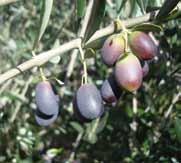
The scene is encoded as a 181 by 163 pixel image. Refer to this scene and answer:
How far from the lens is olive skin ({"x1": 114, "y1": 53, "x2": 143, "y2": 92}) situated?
1.01 metres

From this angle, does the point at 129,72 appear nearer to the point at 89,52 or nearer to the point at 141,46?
the point at 141,46

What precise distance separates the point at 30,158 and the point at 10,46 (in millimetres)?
1100

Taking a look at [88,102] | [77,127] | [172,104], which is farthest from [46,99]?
[77,127]

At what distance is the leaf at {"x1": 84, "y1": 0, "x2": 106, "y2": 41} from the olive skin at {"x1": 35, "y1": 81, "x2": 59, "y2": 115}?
169 millimetres

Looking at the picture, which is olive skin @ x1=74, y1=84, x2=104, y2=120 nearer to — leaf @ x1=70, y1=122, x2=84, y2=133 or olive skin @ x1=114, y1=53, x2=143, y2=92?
olive skin @ x1=114, y1=53, x2=143, y2=92

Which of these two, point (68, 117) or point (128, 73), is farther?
point (68, 117)

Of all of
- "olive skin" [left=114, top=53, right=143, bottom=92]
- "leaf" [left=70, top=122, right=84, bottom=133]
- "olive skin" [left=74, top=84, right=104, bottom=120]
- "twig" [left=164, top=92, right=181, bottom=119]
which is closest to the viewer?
"olive skin" [left=114, top=53, right=143, bottom=92]

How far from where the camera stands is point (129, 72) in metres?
1.01

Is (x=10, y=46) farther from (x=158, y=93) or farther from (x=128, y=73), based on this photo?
(x=128, y=73)

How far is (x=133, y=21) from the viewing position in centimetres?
111

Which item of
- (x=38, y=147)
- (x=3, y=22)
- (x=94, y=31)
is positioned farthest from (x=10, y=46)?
(x=94, y=31)

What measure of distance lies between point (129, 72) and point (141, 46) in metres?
0.05

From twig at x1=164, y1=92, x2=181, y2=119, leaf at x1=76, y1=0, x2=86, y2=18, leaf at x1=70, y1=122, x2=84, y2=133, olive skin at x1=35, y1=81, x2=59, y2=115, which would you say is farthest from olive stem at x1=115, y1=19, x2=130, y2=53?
leaf at x1=70, y1=122, x2=84, y2=133

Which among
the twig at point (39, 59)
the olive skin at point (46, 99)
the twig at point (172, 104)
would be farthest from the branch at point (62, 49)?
the twig at point (172, 104)
